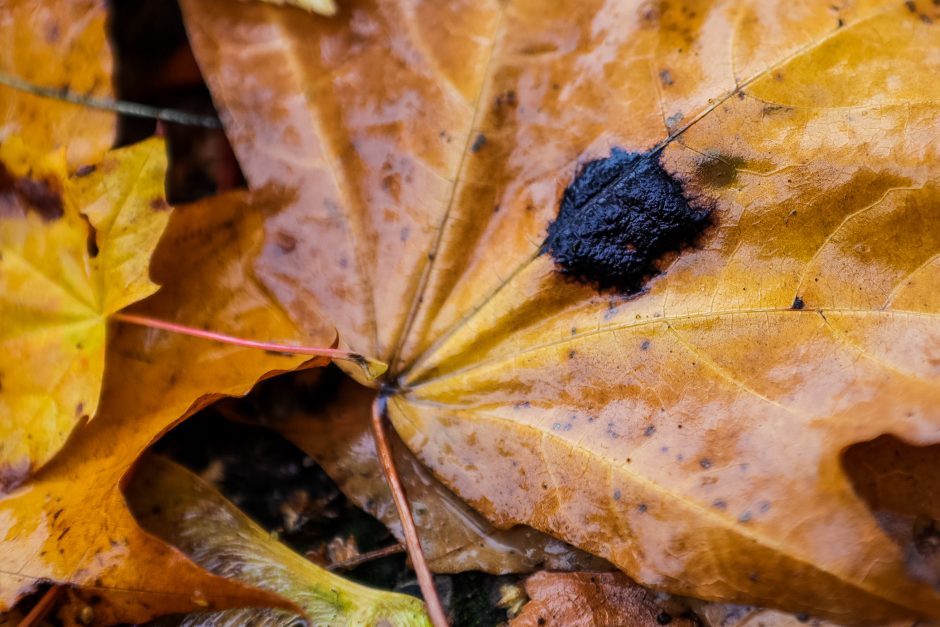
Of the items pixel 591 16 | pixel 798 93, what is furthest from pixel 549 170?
pixel 798 93

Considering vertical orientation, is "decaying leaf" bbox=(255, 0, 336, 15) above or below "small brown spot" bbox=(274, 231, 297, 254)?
above

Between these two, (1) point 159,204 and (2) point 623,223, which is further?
(1) point 159,204

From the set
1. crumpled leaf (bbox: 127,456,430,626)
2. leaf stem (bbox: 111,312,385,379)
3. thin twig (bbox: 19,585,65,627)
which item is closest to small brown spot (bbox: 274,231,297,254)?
leaf stem (bbox: 111,312,385,379)

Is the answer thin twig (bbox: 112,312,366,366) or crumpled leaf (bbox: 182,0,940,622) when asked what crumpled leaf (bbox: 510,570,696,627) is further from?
thin twig (bbox: 112,312,366,366)

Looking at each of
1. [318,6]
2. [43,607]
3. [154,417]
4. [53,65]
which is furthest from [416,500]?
[53,65]

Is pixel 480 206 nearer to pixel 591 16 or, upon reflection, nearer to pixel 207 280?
pixel 591 16

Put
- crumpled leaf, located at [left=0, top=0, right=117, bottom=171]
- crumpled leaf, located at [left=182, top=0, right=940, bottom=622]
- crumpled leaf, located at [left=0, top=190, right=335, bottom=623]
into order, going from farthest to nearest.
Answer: crumpled leaf, located at [left=0, top=0, right=117, bottom=171], crumpled leaf, located at [left=0, top=190, right=335, bottom=623], crumpled leaf, located at [left=182, top=0, right=940, bottom=622]

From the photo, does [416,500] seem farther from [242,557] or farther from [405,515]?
[242,557]
